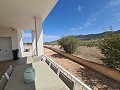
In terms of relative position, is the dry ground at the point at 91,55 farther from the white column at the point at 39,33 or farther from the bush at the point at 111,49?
the white column at the point at 39,33

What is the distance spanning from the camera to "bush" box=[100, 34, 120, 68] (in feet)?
12.5

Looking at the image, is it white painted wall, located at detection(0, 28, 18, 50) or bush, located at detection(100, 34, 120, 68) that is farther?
white painted wall, located at detection(0, 28, 18, 50)

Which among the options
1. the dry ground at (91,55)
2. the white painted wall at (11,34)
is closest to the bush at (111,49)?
the dry ground at (91,55)

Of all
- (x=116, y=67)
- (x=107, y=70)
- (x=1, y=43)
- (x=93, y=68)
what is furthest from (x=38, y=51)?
(x=1, y=43)

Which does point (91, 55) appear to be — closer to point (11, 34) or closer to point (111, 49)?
point (111, 49)

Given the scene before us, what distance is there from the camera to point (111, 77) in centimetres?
381

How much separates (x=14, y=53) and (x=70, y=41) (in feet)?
15.0

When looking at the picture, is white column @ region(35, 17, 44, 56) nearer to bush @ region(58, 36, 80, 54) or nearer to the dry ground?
the dry ground

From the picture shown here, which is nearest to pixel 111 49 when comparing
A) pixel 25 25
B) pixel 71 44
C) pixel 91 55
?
pixel 71 44

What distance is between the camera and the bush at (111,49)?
3803 mm

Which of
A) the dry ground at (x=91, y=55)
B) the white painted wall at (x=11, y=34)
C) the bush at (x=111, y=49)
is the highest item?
the white painted wall at (x=11, y=34)

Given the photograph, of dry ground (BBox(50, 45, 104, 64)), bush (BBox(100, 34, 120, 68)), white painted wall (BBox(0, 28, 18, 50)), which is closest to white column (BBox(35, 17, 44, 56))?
bush (BBox(100, 34, 120, 68))

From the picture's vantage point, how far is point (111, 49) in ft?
13.1

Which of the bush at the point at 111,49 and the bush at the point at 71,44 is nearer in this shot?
the bush at the point at 111,49
